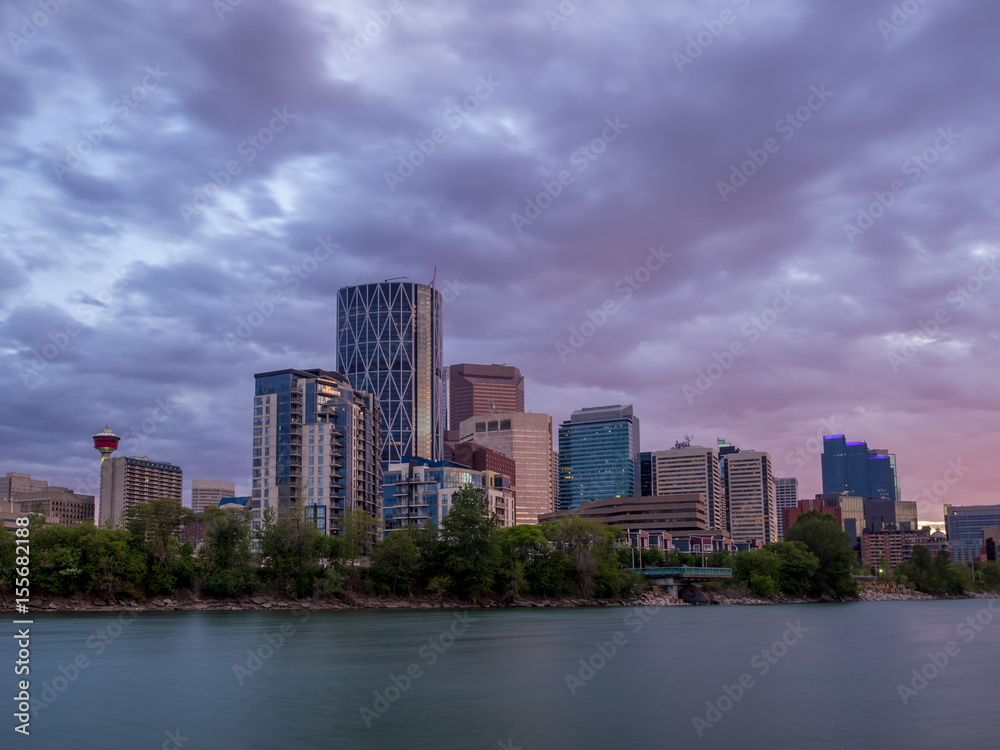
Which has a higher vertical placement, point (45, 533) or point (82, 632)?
point (45, 533)

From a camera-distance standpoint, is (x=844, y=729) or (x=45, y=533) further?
(x=45, y=533)

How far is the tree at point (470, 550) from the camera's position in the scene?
142 metres

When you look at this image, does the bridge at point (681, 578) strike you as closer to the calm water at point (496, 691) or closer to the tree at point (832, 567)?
the tree at point (832, 567)

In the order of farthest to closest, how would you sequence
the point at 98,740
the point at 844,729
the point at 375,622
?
the point at 375,622 → the point at 844,729 → the point at 98,740

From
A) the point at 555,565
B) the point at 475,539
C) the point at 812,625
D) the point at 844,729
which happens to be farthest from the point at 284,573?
the point at 844,729

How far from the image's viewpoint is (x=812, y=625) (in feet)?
333

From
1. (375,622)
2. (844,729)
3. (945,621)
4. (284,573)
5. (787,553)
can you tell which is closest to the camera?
(844,729)

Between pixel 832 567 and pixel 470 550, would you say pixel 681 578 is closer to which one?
pixel 832 567

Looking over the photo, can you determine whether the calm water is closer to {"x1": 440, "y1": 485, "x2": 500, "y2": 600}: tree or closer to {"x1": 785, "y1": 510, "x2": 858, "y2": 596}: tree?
{"x1": 440, "y1": 485, "x2": 500, "y2": 600}: tree

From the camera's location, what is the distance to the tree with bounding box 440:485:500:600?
14250 cm

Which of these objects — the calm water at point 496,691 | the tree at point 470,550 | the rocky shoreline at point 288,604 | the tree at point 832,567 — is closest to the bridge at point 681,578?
the rocky shoreline at point 288,604

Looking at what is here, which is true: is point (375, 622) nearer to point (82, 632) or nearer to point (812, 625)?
point (82, 632)

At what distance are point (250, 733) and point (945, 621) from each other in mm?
103633

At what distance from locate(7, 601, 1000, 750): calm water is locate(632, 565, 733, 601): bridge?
327 ft
